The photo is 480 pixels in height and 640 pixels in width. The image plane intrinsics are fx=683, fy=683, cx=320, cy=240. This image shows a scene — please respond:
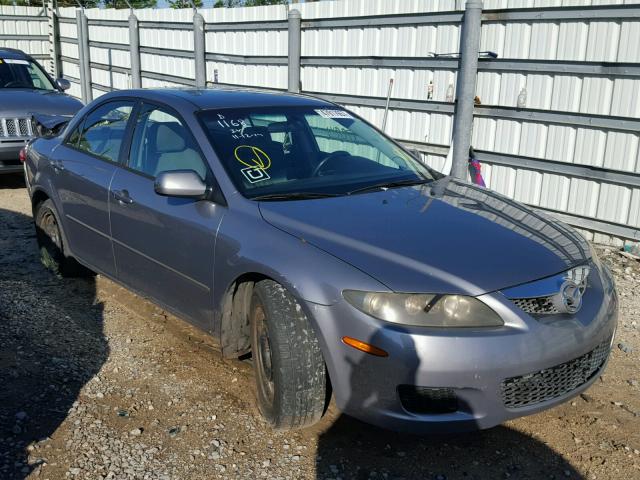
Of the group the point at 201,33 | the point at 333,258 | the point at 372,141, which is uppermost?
the point at 201,33

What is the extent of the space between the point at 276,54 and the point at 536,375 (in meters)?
7.95

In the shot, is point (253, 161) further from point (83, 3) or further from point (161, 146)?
point (83, 3)

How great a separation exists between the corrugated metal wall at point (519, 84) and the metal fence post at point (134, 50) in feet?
14.4

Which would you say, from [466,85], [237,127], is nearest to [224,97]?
[237,127]

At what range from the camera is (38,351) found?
418 centimetres

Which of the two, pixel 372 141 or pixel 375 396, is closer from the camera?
pixel 375 396

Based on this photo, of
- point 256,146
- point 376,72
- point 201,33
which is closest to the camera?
point 256,146

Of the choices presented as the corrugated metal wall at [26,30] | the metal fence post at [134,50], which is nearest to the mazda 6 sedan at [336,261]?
the metal fence post at [134,50]

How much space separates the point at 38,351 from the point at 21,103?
19.0ft

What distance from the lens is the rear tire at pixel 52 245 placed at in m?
5.38

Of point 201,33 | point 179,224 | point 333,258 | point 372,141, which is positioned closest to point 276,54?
point 201,33

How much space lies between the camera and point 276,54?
32.7ft

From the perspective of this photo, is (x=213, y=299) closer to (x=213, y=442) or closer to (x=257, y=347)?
(x=257, y=347)

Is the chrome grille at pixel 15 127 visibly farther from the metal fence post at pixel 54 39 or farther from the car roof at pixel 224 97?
the metal fence post at pixel 54 39
